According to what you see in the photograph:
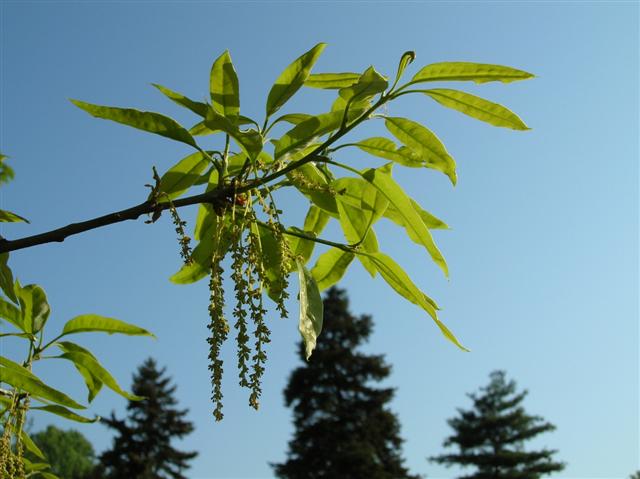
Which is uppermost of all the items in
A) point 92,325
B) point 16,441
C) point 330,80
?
point 330,80

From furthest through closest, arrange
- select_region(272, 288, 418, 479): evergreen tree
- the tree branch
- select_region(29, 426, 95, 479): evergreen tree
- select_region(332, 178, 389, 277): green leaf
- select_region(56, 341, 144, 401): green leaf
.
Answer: select_region(29, 426, 95, 479): evergreen tree < select_region(272, 288, 418, 479): evergreen tree < select_region(56, 341, 144, 401): green leaf < select_region(332, 178, 389, 277): green leaf < the tree branch

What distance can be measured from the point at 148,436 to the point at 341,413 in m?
7.50

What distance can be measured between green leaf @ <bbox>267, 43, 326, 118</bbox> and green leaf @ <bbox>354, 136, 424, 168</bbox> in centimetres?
18

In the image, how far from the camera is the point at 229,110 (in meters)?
1.26

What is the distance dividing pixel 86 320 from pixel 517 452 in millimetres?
30587

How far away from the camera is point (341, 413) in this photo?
23406 millimetres

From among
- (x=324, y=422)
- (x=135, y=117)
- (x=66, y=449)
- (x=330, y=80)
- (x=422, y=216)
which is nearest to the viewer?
(x=135, y=117)

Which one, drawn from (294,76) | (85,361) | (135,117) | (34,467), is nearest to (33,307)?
(85,361)

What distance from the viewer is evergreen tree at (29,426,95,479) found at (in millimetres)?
42469

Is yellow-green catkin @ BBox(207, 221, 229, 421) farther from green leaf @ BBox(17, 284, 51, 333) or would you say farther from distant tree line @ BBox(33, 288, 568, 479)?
distant tree line @ BBox(33, 288, 568, 479)

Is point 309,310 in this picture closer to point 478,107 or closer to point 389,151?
point 389,151

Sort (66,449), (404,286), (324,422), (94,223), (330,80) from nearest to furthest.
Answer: (94,223) < (404,286) < (330,80) < (324,422) < (66,449)

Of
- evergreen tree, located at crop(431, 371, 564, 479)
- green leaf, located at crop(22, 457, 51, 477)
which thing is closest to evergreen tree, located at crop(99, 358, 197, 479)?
evergreen tree, located at crop(431, 371, 564, 479)

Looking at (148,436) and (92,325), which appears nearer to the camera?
(92,325)
